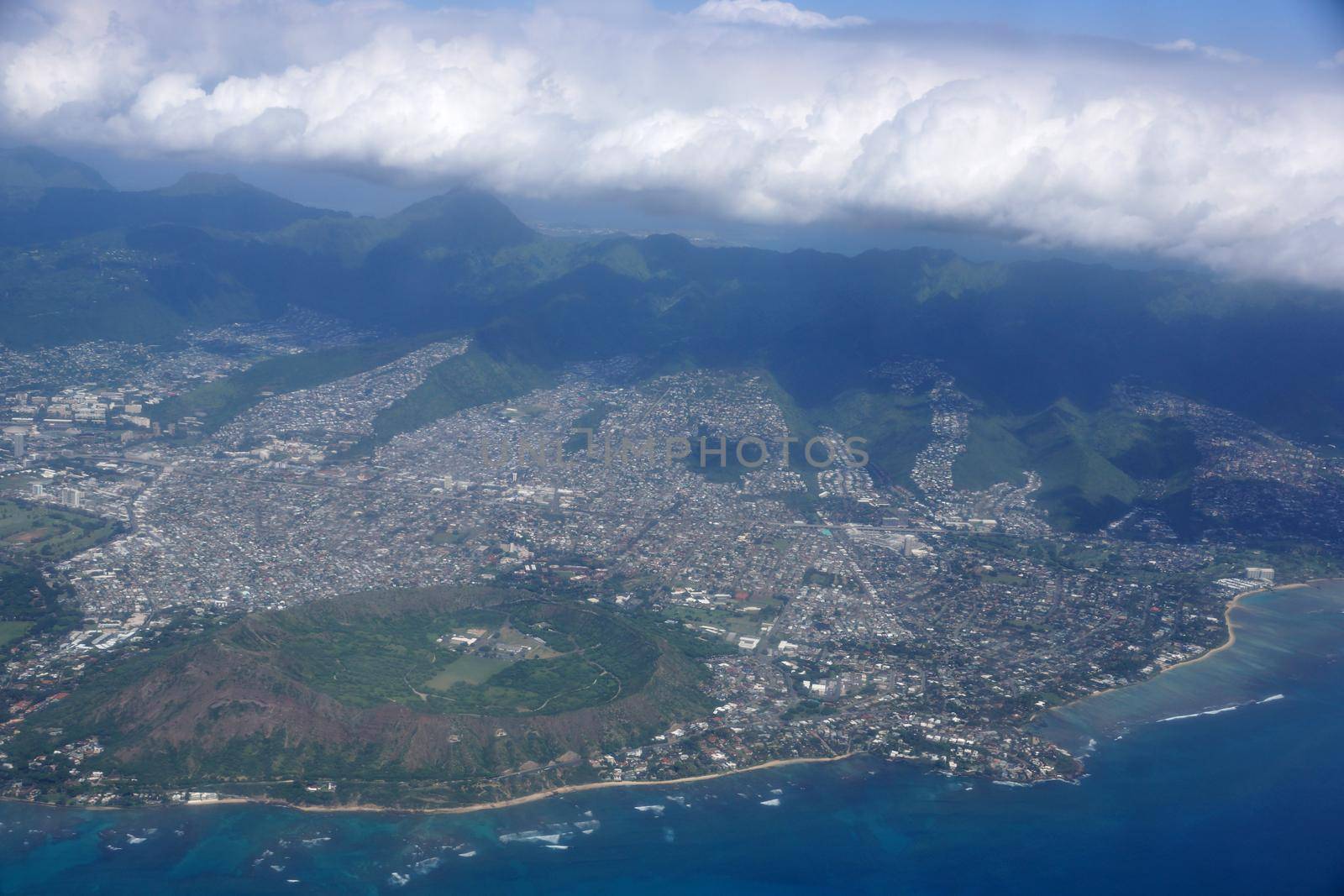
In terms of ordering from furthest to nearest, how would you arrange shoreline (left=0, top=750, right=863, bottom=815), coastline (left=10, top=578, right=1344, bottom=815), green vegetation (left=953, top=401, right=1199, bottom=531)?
1. green vegetation (left=953, top=401, right=1199, bottom=531)
2. coastline (left=10, top=578, right=1344, bottom=815)
3. shoreline (left=0, top=750, right=863, bottom=815)

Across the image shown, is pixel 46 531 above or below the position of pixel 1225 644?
above

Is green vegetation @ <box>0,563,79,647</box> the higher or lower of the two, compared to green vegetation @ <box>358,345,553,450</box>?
lower

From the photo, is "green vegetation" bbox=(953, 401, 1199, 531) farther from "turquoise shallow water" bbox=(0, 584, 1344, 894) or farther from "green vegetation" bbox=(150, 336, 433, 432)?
"green vegetation" bbox=(150, 336, 433, 432)

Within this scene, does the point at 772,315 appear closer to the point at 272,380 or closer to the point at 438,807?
the point at 272,380

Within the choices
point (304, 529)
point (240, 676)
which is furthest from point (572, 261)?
point (240, 676)

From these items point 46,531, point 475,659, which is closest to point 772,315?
point 46,531

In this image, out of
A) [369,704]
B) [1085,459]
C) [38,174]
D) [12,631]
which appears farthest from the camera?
[38,174]

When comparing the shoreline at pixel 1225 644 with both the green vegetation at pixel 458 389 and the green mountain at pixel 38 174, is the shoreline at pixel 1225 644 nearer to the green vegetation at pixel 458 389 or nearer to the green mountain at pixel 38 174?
the green vegetation at pixel 458 389

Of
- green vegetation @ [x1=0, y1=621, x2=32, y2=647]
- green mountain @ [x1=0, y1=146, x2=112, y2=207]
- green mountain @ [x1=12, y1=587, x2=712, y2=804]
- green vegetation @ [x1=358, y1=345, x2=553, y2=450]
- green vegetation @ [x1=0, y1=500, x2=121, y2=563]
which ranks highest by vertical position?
green mountain @ [x1=0, y1=146, x2=112, y2=207]

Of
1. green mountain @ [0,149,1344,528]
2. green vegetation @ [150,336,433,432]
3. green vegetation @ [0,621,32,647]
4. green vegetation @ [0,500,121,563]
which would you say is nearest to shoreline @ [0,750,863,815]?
green vegetation @ [0,621,32,647]
